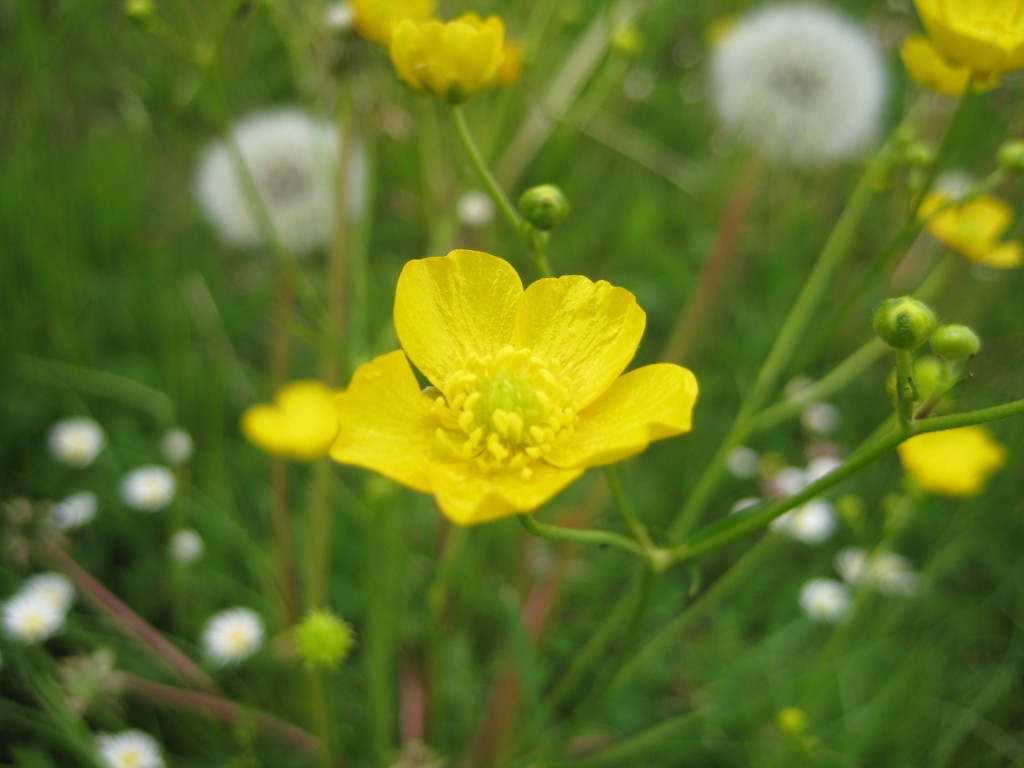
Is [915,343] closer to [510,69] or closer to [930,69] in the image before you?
[930,69]

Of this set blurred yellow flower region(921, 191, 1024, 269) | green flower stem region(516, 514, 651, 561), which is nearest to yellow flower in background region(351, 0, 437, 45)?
green flower stem region(516, 514, 651, 561)

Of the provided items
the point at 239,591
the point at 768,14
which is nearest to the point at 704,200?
the point at 768,14

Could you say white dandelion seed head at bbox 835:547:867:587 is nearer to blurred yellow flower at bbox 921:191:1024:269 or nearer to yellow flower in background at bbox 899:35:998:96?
blurred yellow flower at bbox 921:191:1024:269

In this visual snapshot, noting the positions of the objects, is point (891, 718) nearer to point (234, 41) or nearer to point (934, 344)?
point (934, 344)

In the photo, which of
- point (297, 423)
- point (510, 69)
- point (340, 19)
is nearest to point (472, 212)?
point (510, 69)

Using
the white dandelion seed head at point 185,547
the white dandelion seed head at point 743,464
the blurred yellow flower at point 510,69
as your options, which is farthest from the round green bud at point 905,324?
the white dandelion seed head at point 185,547

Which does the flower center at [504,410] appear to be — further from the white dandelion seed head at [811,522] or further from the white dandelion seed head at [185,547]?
the white dandelion seed head at [185,547]
